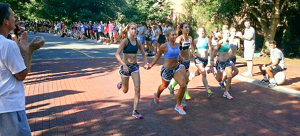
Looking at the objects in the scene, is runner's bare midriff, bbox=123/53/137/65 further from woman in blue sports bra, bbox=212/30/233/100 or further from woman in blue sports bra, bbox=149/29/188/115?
woman in blue sports bra, bbox=212/30/233/100

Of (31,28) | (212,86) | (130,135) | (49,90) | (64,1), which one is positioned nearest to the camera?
(130,135)

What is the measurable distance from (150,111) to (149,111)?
0.08ft

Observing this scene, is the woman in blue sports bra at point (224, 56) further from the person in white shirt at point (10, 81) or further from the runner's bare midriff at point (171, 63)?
the person in white shirt at point (10, 81)

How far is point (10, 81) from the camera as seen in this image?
105 inches

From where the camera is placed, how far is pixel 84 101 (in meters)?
7.11

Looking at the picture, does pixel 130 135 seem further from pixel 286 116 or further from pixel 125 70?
pixel 286 116

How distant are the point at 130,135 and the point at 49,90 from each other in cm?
446

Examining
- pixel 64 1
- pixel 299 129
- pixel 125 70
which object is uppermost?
pixel 64 1

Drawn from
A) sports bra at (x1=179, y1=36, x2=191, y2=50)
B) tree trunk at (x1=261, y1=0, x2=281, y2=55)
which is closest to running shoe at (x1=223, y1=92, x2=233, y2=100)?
sports bra at (x1=179, y1=36, x2=191, y2=50)

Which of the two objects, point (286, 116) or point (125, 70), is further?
point (286, 116)

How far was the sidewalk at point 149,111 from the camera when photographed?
518 cm

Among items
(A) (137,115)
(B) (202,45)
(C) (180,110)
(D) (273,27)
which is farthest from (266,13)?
(A) (137,115)

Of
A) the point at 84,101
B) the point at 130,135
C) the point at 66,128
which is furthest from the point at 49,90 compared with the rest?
the point at 130,135

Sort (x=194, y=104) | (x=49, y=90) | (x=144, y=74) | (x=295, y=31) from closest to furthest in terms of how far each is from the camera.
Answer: (x=194, y=104), (x=49, y=90), (x=144, y=74), (x=295, y=31)
